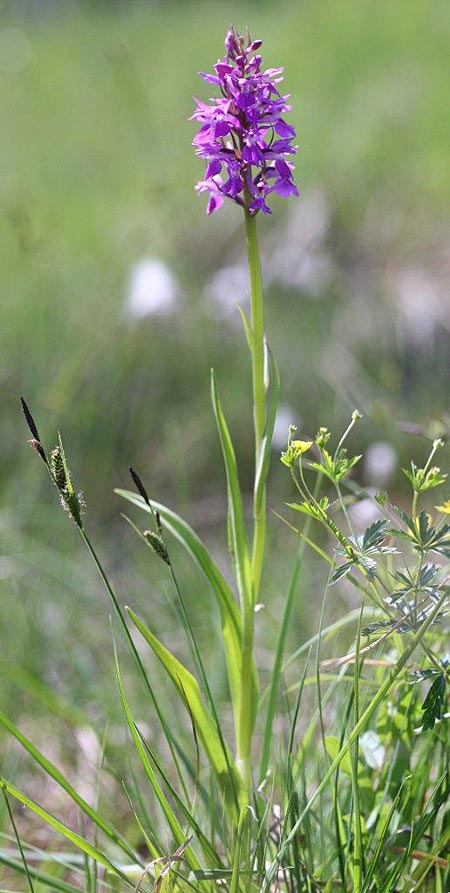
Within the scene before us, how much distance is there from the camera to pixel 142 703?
1351mm

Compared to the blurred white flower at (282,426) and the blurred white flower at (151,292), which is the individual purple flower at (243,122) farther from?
the blurred white flower at (151,292)

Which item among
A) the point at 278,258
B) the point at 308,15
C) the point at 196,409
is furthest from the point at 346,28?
the point at 196,409

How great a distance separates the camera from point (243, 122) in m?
0.79

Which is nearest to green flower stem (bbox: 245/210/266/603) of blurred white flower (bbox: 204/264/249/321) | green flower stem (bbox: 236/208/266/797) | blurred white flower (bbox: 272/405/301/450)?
green flower stem (bbox: 236/208/266/797)

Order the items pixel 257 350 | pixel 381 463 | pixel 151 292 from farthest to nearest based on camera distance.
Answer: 1. pixel 151 292
2. pixel 381 463
3. pixel 257 350

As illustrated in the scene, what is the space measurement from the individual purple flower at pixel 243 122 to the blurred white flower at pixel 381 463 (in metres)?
0.93

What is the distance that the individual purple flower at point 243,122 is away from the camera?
2.56ft

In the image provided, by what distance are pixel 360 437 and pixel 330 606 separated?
0.73m

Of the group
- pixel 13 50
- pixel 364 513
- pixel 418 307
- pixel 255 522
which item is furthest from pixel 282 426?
pixel 13 50

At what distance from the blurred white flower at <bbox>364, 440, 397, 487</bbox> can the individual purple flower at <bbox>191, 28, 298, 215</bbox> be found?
36.7 inches

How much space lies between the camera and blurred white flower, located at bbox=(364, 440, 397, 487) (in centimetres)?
172

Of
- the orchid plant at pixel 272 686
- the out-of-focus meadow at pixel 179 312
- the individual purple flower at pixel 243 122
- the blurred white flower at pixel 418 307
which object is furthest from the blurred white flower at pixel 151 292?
the individual purple flower at pixel 243 122

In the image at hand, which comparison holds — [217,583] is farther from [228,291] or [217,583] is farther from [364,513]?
[228,291]

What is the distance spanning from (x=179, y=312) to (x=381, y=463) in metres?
1.14
